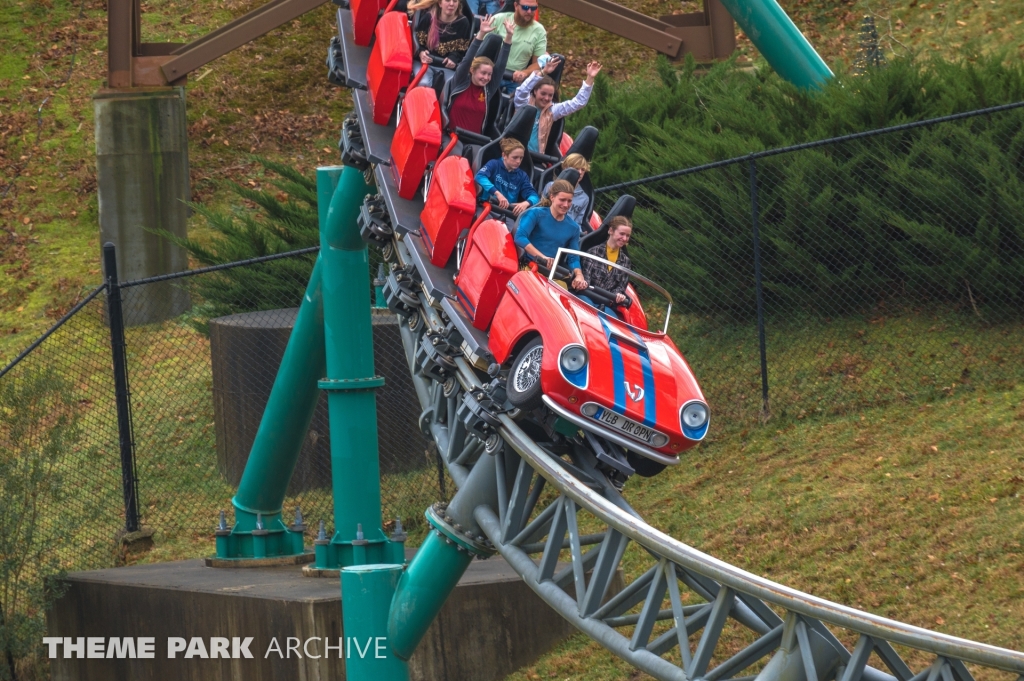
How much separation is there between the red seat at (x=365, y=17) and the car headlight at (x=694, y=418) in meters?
4.50

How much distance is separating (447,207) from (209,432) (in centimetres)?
607

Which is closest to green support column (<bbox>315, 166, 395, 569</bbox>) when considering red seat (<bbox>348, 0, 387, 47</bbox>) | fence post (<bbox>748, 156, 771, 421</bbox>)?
red seat (<bbox>348, 0, 387, 47</bbox>)

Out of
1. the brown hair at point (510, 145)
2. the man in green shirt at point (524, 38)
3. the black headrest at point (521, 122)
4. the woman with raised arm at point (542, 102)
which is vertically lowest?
the brown hair at point (510, 145)

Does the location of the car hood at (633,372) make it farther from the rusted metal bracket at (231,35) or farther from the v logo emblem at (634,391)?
the rusted metal bracket at (231,35)

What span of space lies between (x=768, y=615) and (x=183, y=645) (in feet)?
15.0

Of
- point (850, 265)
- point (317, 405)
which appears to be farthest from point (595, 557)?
point (850, 265)

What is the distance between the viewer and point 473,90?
9141 mm

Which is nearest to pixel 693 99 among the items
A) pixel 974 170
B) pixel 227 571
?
pixel 974 170

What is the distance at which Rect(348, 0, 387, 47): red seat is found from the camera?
992 centimetres

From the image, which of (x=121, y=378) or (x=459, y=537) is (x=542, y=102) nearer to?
(x=459, y=537)

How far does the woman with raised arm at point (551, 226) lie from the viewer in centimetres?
772

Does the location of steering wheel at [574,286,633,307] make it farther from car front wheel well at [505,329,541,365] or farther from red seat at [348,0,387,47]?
red seat at [348,0,387,47]

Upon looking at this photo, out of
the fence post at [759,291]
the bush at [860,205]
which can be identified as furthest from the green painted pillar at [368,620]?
the bush at [860,205]

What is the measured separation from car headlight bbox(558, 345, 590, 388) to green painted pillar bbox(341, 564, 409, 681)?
1884mm
